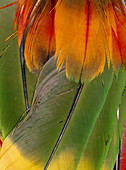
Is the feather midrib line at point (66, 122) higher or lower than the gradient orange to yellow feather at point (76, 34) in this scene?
lower

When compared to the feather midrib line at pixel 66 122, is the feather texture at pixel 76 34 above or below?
above

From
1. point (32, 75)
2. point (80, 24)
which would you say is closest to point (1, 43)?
point (32, 75)

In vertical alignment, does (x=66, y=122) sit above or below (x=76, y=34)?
below

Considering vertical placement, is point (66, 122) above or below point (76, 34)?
below

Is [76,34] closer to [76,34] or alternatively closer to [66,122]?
[76,34]

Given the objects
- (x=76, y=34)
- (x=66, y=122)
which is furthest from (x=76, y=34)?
(x=66, y=122)

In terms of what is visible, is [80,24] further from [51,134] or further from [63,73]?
[51,134]
